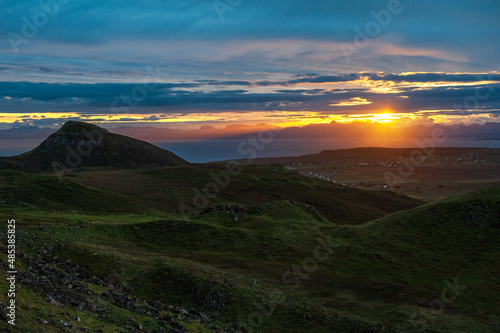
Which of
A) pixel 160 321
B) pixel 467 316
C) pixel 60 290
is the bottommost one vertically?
pixel 467 316

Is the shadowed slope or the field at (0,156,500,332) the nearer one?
the field at (0,156,500,332)

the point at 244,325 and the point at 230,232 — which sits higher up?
the point at 230,232

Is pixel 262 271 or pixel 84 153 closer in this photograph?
pixel 262 271

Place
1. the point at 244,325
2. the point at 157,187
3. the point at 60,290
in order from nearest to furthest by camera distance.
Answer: the point at 60,290, the point at 244,325, the point at 157,187

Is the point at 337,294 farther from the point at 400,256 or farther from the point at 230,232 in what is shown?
the point at 230,232

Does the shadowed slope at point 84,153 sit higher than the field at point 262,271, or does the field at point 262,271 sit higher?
the shadowed slope at point 84,153

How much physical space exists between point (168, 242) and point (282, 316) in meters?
12.4

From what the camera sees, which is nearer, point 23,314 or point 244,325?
point 23,314

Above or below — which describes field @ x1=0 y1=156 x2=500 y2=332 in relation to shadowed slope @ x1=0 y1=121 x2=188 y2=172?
below

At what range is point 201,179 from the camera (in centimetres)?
7969

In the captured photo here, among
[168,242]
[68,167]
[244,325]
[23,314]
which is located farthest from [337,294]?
[68,167]

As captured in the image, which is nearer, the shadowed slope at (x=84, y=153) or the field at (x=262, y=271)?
the field at (x=262, y=271)

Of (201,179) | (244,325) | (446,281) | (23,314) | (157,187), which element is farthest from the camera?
(201,179)

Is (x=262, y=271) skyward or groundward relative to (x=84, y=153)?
groundward
